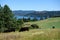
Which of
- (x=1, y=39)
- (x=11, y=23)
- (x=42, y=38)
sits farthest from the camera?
(x=11, y=23)

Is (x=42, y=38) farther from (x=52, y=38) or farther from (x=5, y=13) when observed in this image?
(x=5, y=13)

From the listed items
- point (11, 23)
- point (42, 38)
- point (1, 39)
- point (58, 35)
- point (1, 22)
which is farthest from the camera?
point (11, 23)

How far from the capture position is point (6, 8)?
7044 cm

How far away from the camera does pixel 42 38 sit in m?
16.6

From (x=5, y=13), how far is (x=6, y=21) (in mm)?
3441

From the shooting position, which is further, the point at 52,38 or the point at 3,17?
the point at 3,17

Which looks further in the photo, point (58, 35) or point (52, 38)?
point (58, 35)

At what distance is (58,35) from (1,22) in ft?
149

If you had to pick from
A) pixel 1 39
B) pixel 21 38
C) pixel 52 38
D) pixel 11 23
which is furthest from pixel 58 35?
pixel 11 23

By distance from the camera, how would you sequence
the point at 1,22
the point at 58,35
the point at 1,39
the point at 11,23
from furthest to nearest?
the point at 11,23, the point at 1,22, the point at 58,35, the point at 1,39

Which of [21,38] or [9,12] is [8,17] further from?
[21,38]

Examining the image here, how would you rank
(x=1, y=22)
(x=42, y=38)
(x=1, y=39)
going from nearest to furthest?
1. (x=1, y=39)
2. (x=42, y=38)
3. (x=1, y=22)

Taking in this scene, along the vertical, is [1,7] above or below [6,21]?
above

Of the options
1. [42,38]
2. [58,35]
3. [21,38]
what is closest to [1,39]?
[21,38]
